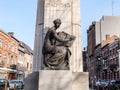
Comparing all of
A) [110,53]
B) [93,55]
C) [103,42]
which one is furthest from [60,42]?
[93,55]

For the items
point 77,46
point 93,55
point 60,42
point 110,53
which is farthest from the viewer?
point 93,55

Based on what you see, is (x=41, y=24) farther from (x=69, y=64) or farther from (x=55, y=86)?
(x=55, y=86)

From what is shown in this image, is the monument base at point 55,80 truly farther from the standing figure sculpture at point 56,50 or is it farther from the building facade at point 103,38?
the building facade at point 103,38

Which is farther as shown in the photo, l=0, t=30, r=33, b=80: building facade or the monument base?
l=0, t=30, r=33, b=80: building facade

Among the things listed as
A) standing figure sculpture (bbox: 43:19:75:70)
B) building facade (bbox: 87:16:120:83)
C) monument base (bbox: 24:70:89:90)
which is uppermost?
building facade (bbox: 87:16:120:83)

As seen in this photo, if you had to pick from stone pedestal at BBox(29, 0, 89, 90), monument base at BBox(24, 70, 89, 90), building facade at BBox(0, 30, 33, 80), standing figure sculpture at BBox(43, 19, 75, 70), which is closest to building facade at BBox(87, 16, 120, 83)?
building facade at BBox(0, 30, 33, 80)

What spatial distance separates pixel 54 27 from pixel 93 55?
2547 inches

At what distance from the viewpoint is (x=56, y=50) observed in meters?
8.55

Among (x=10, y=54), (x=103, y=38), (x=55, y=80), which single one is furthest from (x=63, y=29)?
(x=103, y=38)

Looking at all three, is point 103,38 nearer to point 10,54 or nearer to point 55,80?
point 10,54

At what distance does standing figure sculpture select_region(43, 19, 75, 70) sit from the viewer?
8.52 m

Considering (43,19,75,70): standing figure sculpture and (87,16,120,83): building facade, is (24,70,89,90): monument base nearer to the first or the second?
(43,19,75,70): standing figure sculpture

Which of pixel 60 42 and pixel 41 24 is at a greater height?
pixel 41 24

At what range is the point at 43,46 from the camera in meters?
8.73
